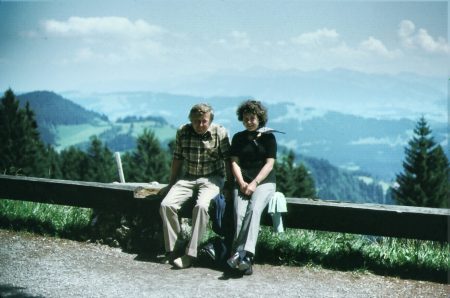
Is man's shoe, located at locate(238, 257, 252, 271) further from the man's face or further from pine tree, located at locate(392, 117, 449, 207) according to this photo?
pine tree, located at locate(392, 117, 449, 207)

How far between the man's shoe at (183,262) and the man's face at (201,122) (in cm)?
146

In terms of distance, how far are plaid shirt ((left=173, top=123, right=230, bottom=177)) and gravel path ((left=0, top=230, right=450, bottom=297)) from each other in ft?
3.95

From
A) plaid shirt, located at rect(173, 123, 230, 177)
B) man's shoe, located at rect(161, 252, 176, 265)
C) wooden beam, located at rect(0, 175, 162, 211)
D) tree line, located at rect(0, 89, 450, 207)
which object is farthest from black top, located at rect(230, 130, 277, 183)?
tree line, located at rect(0, 89, 450, 207)

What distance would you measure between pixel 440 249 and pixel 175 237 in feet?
10.2

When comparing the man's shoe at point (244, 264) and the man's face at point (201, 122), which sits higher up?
the man's face at point (201, 122)

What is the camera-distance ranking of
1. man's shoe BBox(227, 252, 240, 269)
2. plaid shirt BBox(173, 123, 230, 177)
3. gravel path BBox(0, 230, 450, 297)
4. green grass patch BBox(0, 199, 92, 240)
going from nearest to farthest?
gravel path BBox(0, 230, 450, 297)
man's shoe BBox(227, 252, 240, 269)
plaid shirt BBox(173, 123, 230, 177)
green grass patch BBox(0, 199, 92, 240)

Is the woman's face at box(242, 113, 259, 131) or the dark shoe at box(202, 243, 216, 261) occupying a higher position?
the woman's face at box(242, 113, 259, 131)

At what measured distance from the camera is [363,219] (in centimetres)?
449

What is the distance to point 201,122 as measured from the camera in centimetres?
500

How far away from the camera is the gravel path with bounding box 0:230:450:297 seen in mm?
3848

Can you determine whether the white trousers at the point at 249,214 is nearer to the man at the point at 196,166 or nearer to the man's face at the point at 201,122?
the man at the point at 196,166

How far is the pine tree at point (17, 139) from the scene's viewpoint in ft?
177

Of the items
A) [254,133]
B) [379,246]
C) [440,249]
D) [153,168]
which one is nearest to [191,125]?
[254,133]

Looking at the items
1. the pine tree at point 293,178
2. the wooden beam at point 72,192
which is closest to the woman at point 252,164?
the wooden beam at point 72,192
